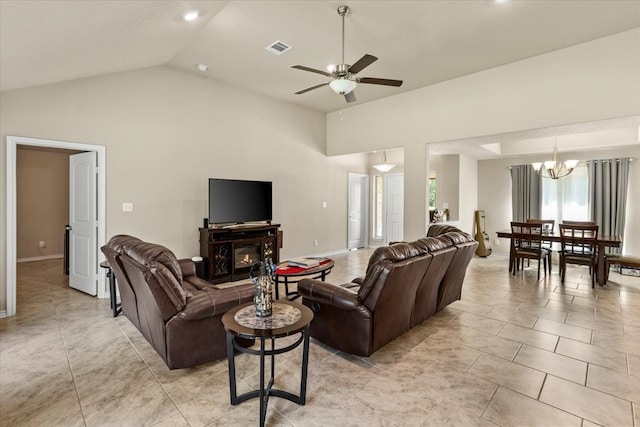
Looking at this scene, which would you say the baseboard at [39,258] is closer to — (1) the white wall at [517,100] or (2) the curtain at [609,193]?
(1) the white wall at [517,100]

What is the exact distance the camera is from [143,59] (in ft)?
13.7

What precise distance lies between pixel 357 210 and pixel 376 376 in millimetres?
6338

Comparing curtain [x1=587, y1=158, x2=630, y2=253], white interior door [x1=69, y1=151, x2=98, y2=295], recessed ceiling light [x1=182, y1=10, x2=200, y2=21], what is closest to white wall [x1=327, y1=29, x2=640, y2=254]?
curtain [x1=587, y1=158, x2=630, y2=253]

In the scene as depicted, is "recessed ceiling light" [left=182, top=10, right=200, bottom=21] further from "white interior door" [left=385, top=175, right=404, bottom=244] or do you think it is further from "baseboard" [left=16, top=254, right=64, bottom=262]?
"baseboard" [left=16, top=254, right=64, bottom=262]

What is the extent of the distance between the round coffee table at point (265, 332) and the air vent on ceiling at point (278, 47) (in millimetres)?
3309

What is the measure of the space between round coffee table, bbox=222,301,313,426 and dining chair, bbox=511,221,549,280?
16.5 feet

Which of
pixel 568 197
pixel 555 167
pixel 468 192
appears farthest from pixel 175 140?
pixel 568 197

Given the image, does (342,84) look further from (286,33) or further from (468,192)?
(468,192)

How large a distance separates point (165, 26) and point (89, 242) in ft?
9.96

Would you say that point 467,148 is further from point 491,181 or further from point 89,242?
point 89,242

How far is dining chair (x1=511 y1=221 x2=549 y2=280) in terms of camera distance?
18.0 feet

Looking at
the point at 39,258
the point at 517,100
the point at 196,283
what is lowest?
the point at 39,258

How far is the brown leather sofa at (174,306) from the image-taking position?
231 centimetres

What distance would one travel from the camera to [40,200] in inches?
272
